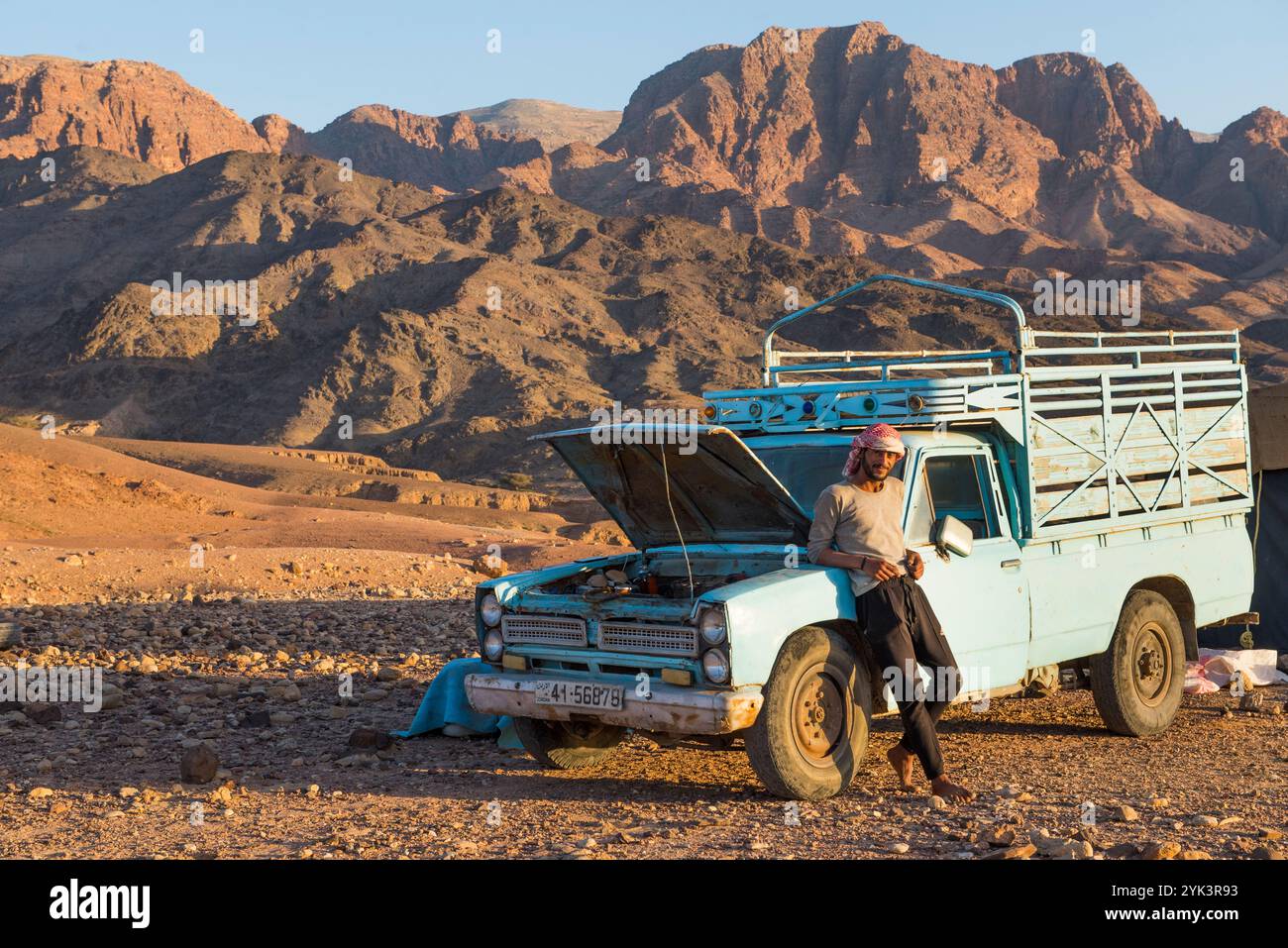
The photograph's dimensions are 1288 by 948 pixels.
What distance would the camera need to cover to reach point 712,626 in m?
6.91

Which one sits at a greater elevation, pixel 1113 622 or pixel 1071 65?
pixel 1071 65

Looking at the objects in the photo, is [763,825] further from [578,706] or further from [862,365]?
[862,365]

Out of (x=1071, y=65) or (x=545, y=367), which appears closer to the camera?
(x=545, y=367)

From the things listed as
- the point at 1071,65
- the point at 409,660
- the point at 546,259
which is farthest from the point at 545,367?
the point at 1071,65

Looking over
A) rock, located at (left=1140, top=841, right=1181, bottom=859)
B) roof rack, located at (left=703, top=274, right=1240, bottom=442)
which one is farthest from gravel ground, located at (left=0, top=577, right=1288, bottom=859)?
roof rack, located at (left=703, top=274, right=1240, bottom=442)

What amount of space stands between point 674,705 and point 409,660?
626 cm

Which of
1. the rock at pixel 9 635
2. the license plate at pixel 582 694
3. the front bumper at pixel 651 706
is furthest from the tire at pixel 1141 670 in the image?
the rock at pixel 9 635

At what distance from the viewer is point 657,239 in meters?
95.5

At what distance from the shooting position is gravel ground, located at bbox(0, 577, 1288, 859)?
6.48 metres

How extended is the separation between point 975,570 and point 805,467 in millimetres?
1137

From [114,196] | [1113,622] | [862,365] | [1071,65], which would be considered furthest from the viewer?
[1071,65]

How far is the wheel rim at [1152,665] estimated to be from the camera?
9.14 metres

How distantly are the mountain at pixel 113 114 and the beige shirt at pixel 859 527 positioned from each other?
6171 inches

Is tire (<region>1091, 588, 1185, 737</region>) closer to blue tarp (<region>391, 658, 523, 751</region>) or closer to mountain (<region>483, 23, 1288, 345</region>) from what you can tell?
blue tarp (<region>391, 658, 523, 751</region>)
